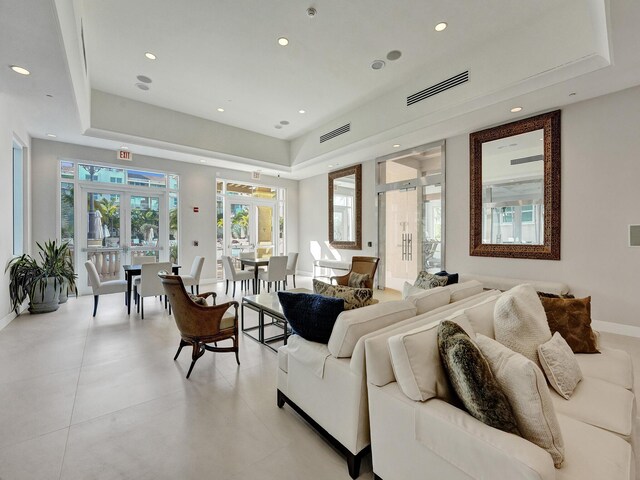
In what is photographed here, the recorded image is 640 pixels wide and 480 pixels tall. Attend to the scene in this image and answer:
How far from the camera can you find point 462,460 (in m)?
1.18

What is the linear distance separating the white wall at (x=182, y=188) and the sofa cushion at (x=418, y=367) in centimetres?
711

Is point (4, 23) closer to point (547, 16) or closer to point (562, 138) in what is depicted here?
point (547, 16)

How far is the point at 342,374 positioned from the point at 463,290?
5.22 feet

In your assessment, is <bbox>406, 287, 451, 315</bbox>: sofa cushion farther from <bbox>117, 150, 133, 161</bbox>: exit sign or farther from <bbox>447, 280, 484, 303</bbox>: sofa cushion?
<bbox>117, 150, 133, 161</bbox>: exit sign

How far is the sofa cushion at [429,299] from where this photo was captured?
7.36ft

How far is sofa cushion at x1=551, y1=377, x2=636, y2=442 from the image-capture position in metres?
1.41

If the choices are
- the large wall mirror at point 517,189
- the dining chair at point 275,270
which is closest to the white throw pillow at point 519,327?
the large wall mirror at point 517,189

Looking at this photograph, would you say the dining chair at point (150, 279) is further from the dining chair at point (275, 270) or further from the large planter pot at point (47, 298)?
the dining chair at point (275, 270)

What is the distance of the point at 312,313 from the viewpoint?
77.6 inches

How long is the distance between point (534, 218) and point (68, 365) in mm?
6375

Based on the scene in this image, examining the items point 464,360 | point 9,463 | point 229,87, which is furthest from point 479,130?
point 9,463

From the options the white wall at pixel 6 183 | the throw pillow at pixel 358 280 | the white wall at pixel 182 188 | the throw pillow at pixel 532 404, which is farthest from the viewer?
the white wall at pixel 182 188

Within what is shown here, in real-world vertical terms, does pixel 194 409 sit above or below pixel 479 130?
below

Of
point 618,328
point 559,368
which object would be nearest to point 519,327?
point 559,368
